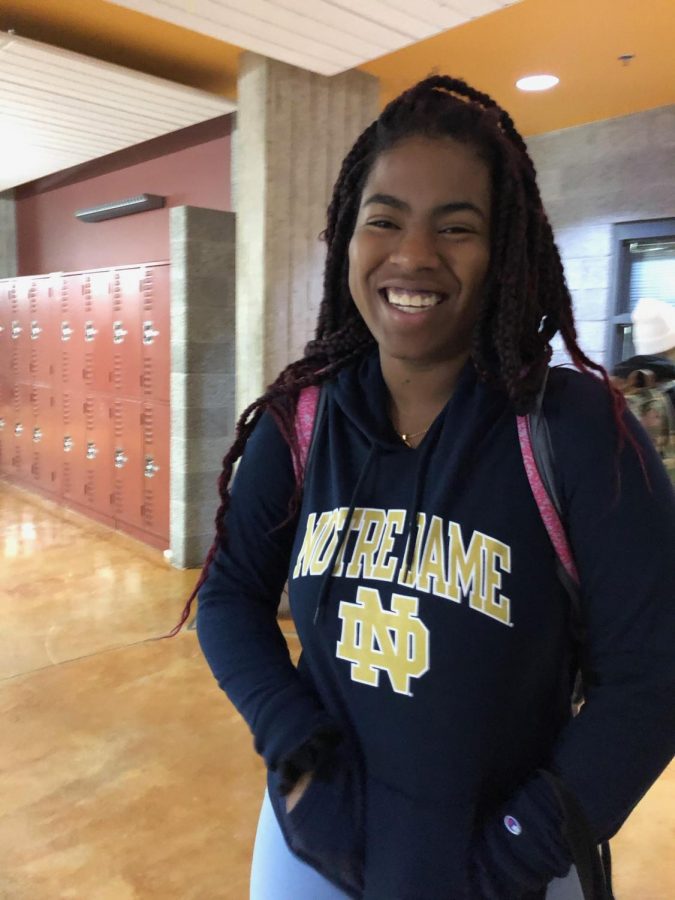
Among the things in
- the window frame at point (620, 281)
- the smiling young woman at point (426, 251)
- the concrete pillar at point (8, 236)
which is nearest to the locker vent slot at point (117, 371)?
the concrete pillar at point (8, 236)

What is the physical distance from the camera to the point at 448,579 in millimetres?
729

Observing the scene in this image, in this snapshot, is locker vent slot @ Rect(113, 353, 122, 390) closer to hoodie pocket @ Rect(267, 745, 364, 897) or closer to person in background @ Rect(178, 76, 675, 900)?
person in background @ Rect(178, 76, 675, 900)

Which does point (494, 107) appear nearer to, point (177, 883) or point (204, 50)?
point (177, 883)

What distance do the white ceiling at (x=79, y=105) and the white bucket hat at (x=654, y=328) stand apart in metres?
2.21

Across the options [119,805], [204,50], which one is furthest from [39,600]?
[204,50]

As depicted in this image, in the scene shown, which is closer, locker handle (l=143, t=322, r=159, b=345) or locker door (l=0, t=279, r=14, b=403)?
locker handle (l=143, t=322, r=159, b=345)

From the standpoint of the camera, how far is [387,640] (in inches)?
29.4

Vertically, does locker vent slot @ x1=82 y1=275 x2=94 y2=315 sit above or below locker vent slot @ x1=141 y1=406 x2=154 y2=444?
above

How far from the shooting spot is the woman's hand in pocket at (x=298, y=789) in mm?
784

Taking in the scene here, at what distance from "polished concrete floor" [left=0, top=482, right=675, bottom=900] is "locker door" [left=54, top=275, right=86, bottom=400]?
1.84 metres

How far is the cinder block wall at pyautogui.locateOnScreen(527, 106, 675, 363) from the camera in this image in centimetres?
387

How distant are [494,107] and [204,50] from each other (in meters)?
2.79

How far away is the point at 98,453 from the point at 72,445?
0.40m

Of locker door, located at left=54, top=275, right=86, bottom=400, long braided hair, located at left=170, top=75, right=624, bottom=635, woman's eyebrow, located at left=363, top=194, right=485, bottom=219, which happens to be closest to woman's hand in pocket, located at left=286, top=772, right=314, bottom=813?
long braided hair, located at left=170, top=75, right=624, bottom=635
